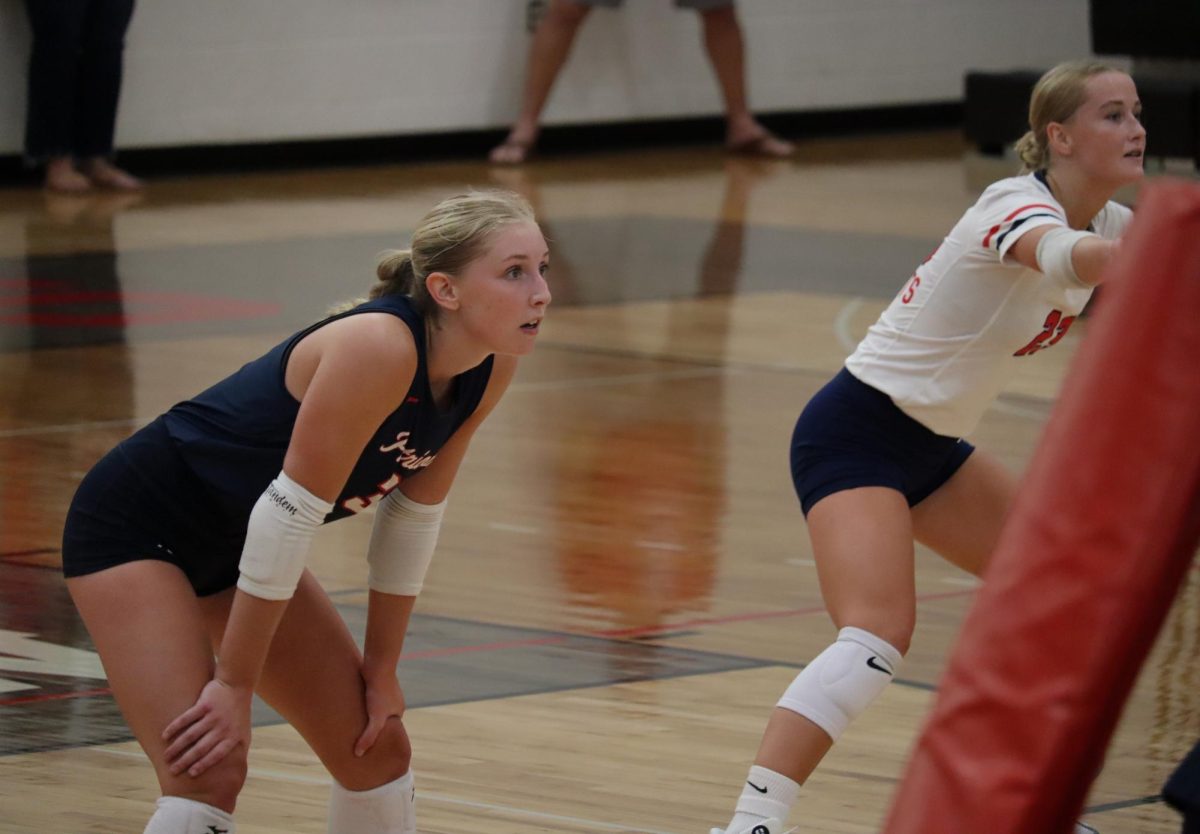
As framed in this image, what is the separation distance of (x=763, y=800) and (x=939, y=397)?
0.73m

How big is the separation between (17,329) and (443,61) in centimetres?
548

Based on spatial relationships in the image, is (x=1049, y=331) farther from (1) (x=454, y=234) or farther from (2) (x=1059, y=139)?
(1) (x=454, y=234)

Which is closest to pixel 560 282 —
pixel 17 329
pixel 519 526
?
pixel 17 329

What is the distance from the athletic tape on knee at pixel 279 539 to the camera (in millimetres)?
2836

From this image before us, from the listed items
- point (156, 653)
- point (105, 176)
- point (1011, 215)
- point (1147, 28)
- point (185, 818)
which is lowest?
point (105, 176)

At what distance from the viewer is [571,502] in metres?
5.81

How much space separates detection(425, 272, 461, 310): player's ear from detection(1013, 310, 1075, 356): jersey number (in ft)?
3.33

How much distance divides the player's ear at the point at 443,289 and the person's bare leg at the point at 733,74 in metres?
10.5

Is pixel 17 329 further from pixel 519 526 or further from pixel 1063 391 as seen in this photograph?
pixel 1063 391

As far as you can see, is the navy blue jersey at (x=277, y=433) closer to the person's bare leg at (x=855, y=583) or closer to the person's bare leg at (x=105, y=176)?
the person's bare leg at (x=855, y=583)

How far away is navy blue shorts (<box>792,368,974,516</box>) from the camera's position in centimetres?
344

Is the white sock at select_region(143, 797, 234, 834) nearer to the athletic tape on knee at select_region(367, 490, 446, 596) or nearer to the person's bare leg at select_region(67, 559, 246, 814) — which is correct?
the person's bare leg at select_region(67, 559, 246, 814)

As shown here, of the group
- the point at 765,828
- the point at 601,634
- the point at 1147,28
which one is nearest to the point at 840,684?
the point at 765,828

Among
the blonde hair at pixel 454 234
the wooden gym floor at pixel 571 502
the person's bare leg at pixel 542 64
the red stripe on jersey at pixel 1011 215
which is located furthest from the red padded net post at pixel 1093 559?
the person's bare leg at pixel 542 64
